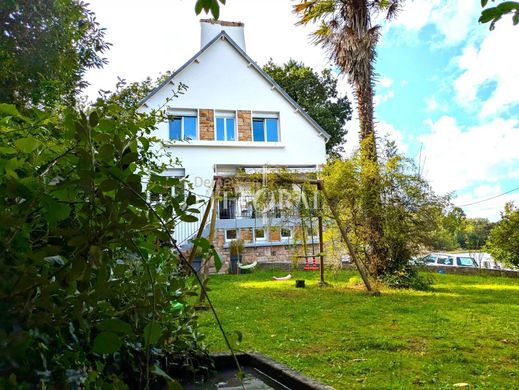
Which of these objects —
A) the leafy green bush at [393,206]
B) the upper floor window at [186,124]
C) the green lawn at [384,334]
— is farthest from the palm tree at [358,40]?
the upper floor window at [186,124]

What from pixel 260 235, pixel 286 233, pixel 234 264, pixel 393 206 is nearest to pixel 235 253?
pixel 234 264

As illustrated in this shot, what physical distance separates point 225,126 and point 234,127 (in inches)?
15.4

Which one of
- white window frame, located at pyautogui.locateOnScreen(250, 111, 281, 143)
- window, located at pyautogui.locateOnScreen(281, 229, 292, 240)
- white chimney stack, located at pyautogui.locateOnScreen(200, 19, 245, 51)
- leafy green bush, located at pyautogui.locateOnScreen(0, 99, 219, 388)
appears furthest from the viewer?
white chimney stack, located at pyautogui.locateOnScreen(200, 19, 245, 51)

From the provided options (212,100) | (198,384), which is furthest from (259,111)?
(198,384)

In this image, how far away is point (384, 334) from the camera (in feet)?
16.4

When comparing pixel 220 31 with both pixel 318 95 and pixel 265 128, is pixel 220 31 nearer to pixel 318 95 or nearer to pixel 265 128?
pixel 265 128

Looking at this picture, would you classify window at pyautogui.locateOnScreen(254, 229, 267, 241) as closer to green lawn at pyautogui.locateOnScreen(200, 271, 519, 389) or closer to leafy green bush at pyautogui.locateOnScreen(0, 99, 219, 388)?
green lawn at pyautogui.locateOnScreen(200, 271, 519, 389)

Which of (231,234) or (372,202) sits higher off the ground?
(372,202)

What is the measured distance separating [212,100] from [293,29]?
17.8 ft

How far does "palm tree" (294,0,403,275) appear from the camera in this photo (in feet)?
35.0

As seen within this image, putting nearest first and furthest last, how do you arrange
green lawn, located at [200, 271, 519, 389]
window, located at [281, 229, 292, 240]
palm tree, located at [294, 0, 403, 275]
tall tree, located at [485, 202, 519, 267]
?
green lawn, located at [200, 271, 519, 389] < palm tree, located at [294, 0, 403, 275] < tall tree, located at [485, 202, 519, 267] < window, located at [281, 229, 292, 240]

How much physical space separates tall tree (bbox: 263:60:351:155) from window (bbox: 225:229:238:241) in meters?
11.5

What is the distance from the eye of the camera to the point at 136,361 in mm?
1858

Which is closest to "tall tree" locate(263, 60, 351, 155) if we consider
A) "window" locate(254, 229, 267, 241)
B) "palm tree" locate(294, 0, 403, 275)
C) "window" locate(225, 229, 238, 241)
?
"window" locate(254, 229, 267, 241)
